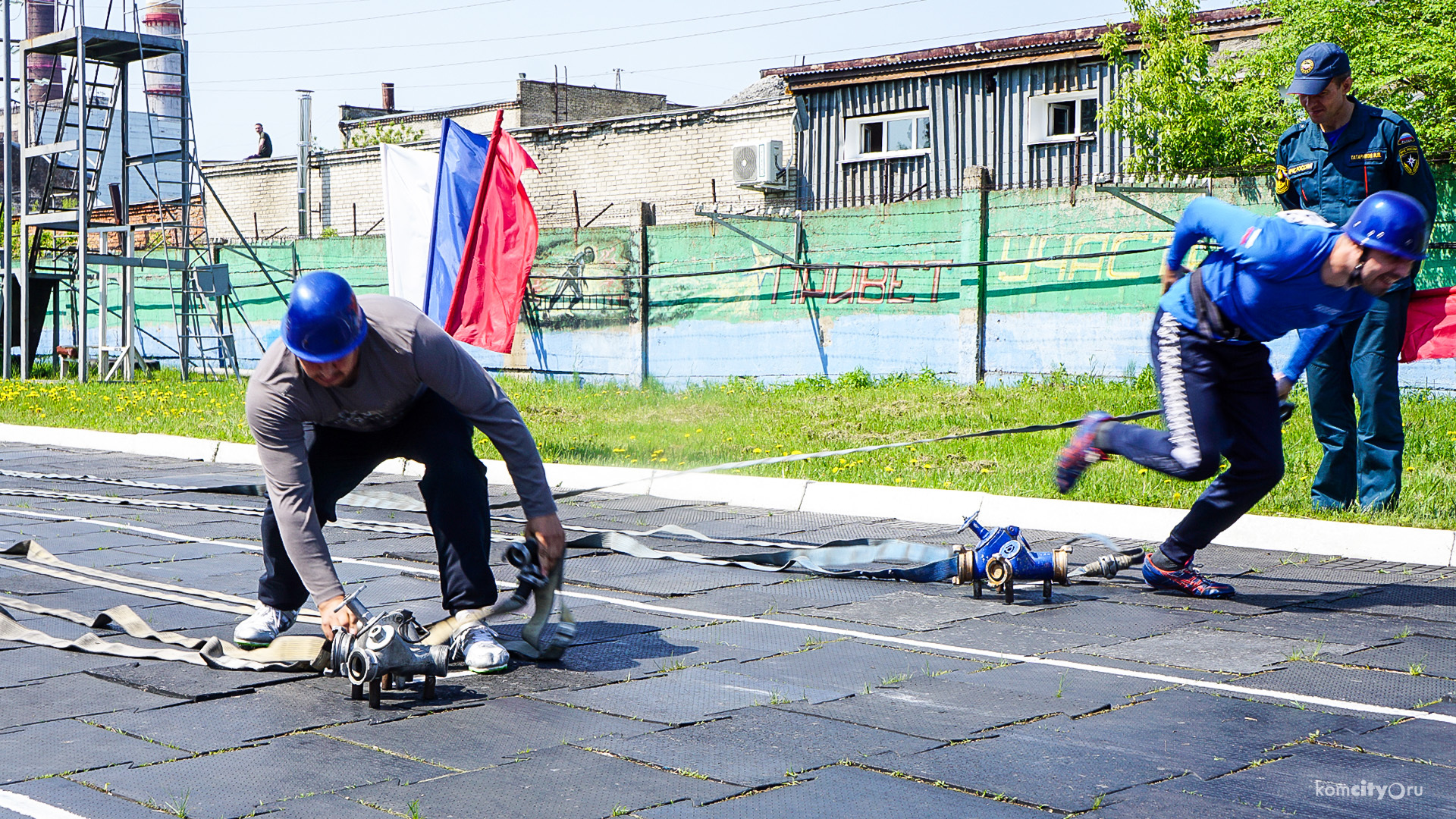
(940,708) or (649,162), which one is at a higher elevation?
(649,162)

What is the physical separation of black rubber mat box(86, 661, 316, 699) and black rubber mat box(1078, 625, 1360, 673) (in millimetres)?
2698

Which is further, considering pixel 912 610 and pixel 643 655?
pixel 912 610

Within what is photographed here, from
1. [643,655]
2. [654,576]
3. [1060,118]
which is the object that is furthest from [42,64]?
[643,655]

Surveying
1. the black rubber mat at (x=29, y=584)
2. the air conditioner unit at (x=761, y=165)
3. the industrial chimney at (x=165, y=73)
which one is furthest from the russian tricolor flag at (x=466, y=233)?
the air conditioner unit at (x=761, y=165)


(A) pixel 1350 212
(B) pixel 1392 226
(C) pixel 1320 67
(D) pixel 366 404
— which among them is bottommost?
(D) pixel 366 404

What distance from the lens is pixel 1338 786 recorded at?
10.8ft

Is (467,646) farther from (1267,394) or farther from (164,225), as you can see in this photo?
(164,225)

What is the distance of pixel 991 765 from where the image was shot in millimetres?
3453

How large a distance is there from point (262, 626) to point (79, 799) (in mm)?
1542

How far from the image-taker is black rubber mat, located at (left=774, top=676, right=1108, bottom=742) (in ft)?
→ 12.5

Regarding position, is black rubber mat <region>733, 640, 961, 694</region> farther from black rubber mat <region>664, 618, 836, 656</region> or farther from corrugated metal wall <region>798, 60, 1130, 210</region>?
corrugated metal wall <region>798, 60, 1130, 210</region>

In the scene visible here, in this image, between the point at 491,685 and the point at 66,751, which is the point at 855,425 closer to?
the point at 491,685

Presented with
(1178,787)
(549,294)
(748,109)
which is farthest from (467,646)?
(748,109)

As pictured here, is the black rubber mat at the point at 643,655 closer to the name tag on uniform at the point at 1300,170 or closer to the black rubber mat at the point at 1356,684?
the black rubber mat at the point at 1356,684
